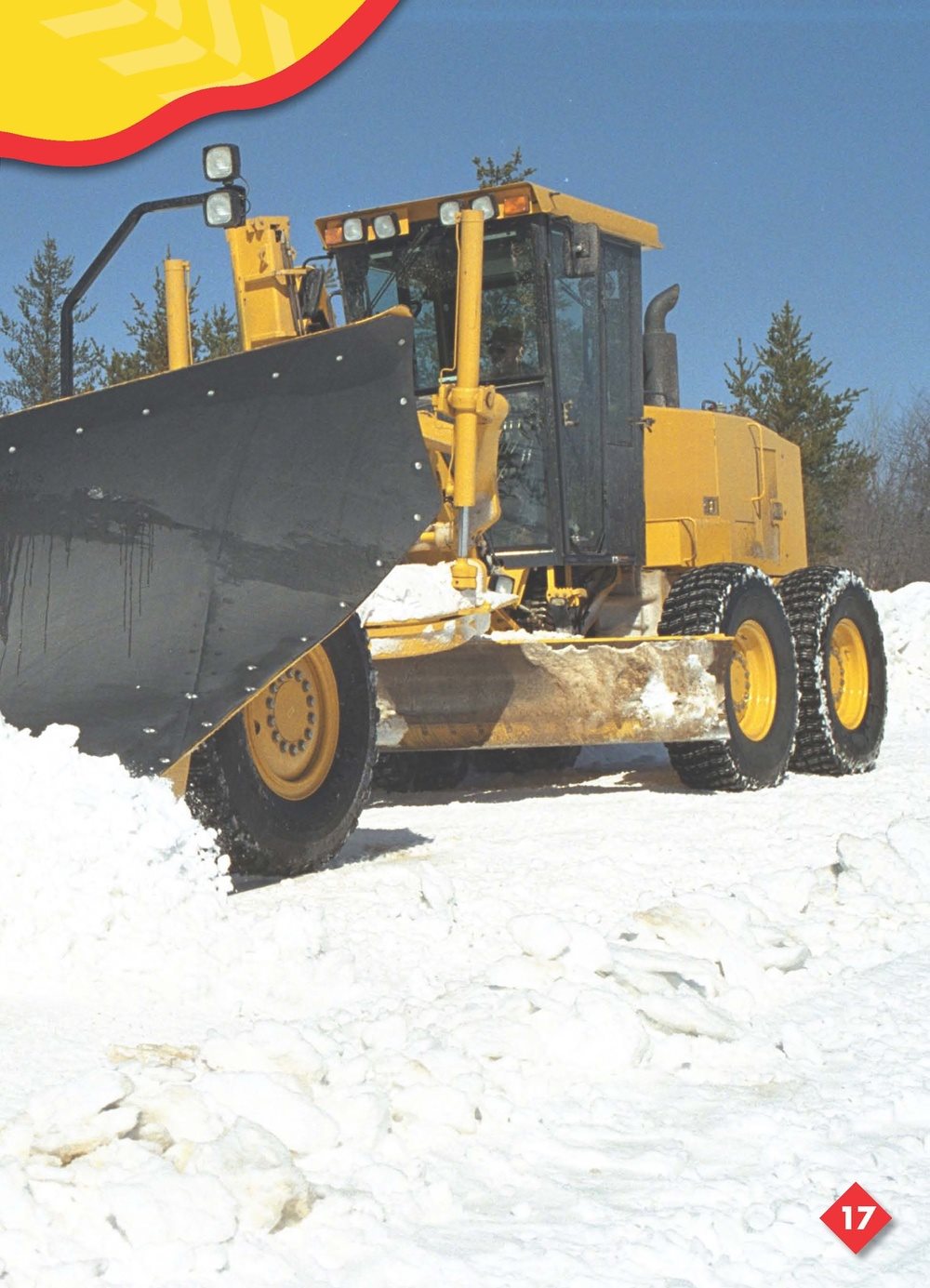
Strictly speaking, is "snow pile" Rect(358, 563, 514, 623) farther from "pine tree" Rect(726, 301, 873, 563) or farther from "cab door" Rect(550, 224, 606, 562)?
"pine tree" Rect(726, 301, 873, 563)

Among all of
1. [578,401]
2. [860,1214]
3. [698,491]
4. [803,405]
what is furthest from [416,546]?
[803,405]

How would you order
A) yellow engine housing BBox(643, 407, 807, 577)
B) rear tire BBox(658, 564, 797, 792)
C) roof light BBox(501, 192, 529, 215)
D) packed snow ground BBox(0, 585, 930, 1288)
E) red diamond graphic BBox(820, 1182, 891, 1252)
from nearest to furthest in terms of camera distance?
packed snow ground BBox(0, 585, 930, 1288) → red diamond graphic BBox(820, 1182, 891, 1252) → roof light BBox(501, 192, 529, 215) → rear tire BBox(658, 564, 797, 792) → yellow engine housing BBox(643, 407, 807, 577)

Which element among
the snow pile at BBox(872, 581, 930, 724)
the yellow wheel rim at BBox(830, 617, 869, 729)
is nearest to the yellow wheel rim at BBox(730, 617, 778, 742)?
the yellow wheel rim at BBox(830, 617, 869, 729)

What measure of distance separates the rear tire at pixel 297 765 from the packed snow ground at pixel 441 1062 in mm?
137

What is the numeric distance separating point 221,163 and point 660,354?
134 inches

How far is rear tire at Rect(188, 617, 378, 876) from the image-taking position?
4.82m

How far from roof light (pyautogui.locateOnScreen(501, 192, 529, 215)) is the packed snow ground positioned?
3.31 meters

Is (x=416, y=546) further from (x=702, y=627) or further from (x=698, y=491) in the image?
(x=698, y=491)

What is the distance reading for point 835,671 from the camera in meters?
9.27

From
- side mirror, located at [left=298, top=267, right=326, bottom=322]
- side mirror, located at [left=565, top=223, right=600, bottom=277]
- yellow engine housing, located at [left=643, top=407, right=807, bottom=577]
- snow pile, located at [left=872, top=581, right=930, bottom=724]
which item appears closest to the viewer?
side mirror, located at [left=298, top=267, right=326, bottom=322]

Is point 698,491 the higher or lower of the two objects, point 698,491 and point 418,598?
the higher

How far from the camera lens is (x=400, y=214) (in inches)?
301

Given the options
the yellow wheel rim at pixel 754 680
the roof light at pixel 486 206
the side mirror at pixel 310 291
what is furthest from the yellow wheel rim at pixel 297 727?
the yellow wheel rim at pixel 754 680

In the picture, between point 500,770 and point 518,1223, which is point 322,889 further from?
point 500,770
